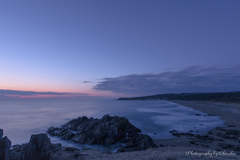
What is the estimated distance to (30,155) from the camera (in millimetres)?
9984

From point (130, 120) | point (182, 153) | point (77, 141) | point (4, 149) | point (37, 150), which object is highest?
point (4, 149)

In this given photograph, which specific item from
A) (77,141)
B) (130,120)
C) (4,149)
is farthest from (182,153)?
(130,120)

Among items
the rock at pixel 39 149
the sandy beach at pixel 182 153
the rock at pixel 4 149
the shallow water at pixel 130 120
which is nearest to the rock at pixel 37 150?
the rock at pixel 39 149

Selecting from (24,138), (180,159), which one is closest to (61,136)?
(24,138)

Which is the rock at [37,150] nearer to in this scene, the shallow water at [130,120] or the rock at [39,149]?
the rock at [39,149]

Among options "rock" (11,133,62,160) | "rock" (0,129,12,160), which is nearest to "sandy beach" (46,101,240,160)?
"rock" (11,133,62,160)

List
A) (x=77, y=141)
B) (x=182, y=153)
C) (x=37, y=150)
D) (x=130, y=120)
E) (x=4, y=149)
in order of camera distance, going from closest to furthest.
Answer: (x=4, y=149) < (x=182, y=153) < (x=37, y=150) < (x=77, y=141) < (x=130, y=120)

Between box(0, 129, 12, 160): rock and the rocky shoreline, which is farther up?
box(0, 129, 12, 160): rock

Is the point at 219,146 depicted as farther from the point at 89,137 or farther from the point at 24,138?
the point at 24,138

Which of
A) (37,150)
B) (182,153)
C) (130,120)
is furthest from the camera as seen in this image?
(130,120)

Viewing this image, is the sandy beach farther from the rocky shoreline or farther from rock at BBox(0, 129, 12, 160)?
rock at BBox(0, 129, 12, 160)

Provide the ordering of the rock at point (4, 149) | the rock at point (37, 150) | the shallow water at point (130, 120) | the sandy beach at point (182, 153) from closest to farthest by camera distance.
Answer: the rock at point (4, 149)
the sandy beach at point (182, 153)
the rock at point (37, 150)
the shallow water at point (130, 120)

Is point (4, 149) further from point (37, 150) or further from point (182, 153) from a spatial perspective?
point (182, 153)

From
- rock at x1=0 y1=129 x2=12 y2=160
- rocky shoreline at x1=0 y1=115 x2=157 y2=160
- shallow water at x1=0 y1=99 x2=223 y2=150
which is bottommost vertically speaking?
shallow water at x1=0 y1=99 x2=223 y2=150
